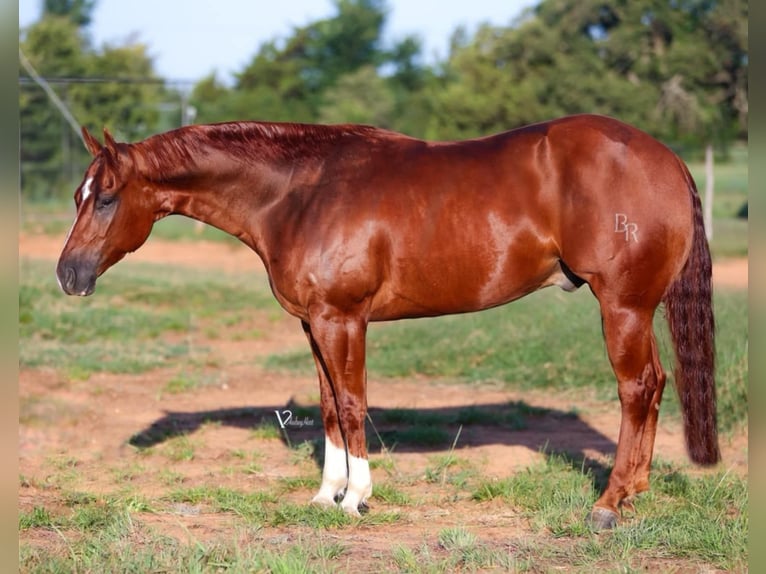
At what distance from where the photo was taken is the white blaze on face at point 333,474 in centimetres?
551

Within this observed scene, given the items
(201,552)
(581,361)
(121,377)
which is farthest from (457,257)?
(121,377)

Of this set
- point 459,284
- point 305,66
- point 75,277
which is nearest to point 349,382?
point 459,284

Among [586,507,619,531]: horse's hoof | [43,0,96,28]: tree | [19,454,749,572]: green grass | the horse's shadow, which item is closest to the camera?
[19,454,749,572]: green grass

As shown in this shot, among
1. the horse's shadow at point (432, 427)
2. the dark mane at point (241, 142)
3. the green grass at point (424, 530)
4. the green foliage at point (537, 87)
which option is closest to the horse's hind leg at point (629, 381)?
the green grass at point (424, 530)

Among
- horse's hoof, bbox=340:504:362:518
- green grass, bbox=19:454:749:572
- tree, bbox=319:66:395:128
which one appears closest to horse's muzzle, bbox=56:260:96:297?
green grass, bbox=19:454:749:572

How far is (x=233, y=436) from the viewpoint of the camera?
733 centimetres

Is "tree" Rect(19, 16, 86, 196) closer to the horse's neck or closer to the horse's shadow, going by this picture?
the horse's shadow

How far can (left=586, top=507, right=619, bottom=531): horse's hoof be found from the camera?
4.88 meters

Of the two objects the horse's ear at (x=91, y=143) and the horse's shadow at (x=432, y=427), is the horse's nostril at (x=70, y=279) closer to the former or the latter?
the horse's ear at (x=91, y=143)

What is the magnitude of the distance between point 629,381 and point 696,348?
1.54ft

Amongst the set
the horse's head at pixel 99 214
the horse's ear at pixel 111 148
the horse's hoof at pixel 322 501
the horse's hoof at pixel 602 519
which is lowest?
the horse's hoof at pixel 322 501

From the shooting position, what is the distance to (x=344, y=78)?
3438cm

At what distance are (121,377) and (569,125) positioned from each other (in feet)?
19.1

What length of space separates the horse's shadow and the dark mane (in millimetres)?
2092
